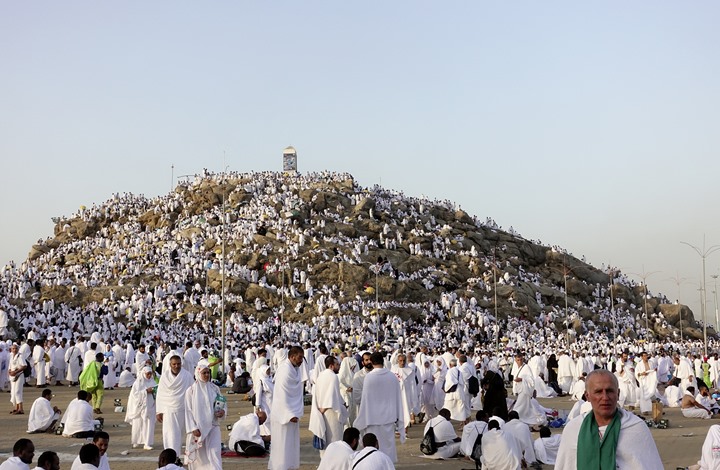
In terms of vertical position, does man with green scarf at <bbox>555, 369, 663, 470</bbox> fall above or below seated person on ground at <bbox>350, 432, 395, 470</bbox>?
above

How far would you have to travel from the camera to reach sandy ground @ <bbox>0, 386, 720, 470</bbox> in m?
13.2

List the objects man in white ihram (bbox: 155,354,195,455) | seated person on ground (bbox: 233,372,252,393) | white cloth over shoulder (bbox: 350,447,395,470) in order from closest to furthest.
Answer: white cloth over shoulder (bbox: 350,447,395,470)
man in white ihram (bbox: 155,354,195,455)
seated person on ground (bbox: 233,372,252,393)

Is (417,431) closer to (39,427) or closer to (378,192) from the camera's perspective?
(39,427)

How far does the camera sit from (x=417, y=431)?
17438 mm

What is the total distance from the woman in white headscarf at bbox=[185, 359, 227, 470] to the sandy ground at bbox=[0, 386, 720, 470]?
1867 millimetres

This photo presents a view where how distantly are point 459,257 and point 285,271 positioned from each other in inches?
627

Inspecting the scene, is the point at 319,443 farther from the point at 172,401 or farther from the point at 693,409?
the point at 693,409

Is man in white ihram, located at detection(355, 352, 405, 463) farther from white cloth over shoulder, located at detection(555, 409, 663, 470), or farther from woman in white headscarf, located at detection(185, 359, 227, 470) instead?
white cloth over shoulder, located at detection(555, 409, 663, 470)

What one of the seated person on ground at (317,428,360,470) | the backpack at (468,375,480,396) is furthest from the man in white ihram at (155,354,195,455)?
the backpack at (468,375,480,396)

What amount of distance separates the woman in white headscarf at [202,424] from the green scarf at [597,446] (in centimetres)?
719

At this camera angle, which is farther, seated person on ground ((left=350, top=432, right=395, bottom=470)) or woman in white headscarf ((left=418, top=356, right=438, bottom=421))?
woman in white headscarf ((left=418, top=356, right=438, bottom=421))

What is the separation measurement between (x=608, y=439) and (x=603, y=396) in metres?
0.20

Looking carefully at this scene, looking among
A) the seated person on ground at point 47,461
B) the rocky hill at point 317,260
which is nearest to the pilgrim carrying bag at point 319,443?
the seated person on ground at point 47,461

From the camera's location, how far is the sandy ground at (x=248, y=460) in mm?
13164
